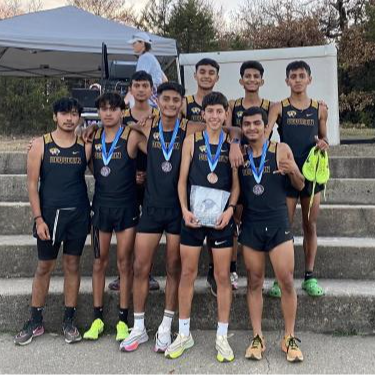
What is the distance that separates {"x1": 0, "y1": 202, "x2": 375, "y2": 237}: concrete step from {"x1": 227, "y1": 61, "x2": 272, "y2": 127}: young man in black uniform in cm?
156

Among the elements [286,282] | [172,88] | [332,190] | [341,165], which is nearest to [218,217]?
[286,282]

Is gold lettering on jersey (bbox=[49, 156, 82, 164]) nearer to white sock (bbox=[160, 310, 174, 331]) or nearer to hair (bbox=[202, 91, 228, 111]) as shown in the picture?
hair (bbox=[202, 91, 228, 111])

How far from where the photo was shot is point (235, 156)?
3430 millimetres

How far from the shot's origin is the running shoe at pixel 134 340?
3.60m

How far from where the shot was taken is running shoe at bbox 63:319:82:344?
3754 mm

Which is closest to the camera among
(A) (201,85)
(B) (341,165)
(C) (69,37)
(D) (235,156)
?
(D) (235,156)

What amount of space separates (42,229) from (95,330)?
0.97m

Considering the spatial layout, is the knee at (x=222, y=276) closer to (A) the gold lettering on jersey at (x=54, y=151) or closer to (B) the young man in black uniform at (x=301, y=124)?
(B) the young man in black uniform at (x=301, y=124)

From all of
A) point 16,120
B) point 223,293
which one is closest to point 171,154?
point 223,293

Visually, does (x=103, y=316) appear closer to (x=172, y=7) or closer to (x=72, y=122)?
(x=72, y=122)

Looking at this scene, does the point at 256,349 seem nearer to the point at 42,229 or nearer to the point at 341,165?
the point at 42,229

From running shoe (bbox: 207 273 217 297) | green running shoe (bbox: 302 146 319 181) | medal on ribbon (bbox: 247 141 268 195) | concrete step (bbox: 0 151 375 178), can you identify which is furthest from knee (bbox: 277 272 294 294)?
concrete step (bbox: 0 151 375 178)

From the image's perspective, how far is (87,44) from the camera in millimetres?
9141

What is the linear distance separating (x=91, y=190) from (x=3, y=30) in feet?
16.2
